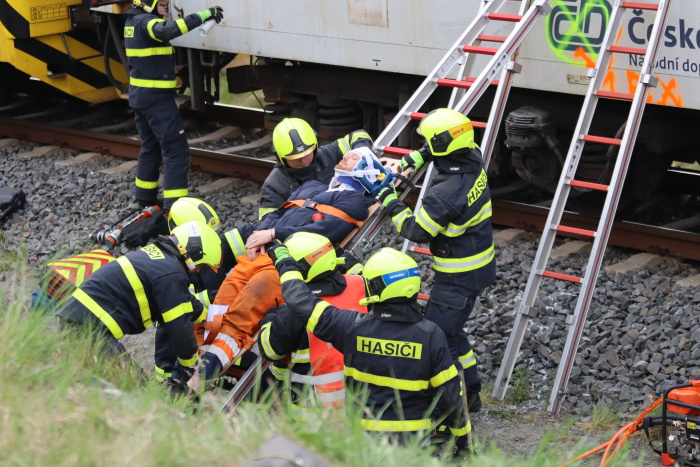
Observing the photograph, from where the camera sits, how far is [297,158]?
644cm

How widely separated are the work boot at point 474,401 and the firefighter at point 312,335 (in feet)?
3.95

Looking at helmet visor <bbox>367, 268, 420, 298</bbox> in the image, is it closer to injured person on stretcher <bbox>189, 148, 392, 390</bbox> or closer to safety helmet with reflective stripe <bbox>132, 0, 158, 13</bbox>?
Answer: injured person on stretcher <bbox>189, 148, 392, 390</bbox>

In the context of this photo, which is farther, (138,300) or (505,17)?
(505,17)

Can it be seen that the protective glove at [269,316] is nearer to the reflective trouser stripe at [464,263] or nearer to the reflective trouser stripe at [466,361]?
the reflective trouser stripe at [464,263]

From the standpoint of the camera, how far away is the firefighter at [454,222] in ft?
17.7

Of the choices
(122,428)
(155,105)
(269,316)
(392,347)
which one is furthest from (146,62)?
(122,428)

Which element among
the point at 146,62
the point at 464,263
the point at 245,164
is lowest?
the point at 245,164

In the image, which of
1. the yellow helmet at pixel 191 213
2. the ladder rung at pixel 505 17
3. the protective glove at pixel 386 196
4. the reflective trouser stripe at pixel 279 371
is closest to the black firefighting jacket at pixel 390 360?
the reflective trouser stripe at pixel 279 371

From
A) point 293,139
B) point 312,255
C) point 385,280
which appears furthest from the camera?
point 293,139

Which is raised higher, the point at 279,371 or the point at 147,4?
the point at 147,4

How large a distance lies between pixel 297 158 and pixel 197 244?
135 centimetres

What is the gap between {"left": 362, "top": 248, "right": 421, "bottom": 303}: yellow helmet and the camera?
4516 mm

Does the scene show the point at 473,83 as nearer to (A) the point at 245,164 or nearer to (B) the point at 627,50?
(B) the point at 627,50

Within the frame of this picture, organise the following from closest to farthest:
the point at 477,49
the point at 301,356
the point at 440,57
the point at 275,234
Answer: the point at 301,356 < the point at 275,234 < the point at 477,49 < the point at 440,57
